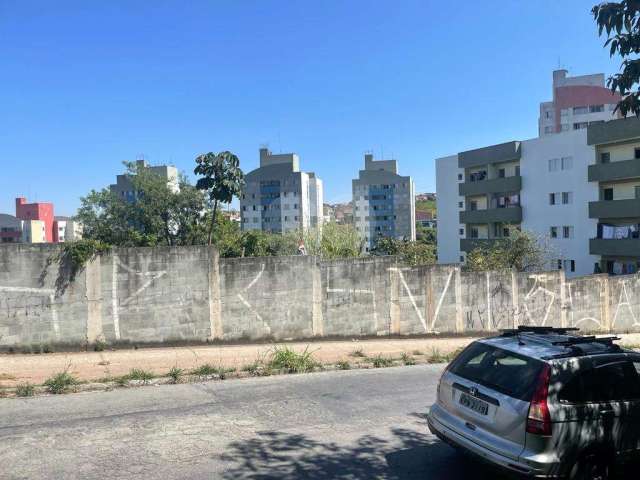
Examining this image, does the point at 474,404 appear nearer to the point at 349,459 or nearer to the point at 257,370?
the point at 349,459

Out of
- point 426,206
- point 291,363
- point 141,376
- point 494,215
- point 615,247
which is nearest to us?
point 141,376

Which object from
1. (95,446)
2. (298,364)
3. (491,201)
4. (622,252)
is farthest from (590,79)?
(95,446)

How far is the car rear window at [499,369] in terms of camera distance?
16.6 ft

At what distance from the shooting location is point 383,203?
373 feet

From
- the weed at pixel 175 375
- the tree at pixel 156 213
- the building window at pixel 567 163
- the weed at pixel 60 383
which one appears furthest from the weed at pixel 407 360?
the building window at pixel 567 163

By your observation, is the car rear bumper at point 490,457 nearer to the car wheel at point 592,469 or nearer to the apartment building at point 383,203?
the car wheel at point 592,469

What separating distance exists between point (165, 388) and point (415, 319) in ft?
27.5

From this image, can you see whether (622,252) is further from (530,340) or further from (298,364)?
(530,340)

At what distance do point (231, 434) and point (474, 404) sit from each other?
3121 millimetres

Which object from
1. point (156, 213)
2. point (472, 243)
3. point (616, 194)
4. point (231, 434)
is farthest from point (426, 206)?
point (231, 434)

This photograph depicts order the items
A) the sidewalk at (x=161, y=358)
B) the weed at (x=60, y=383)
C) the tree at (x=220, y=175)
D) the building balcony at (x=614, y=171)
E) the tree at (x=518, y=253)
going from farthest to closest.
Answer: the building balcony at (x=614, y=171), the tree at (x=518, y=253), the tree at (x=220, y=175), the sidewalk at (x=161, y=358), the weed at (x=60, y=383)

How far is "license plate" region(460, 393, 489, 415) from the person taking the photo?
17.0 ft

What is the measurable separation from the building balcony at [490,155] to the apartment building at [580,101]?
2735 cm

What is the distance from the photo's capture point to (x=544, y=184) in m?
43.3
